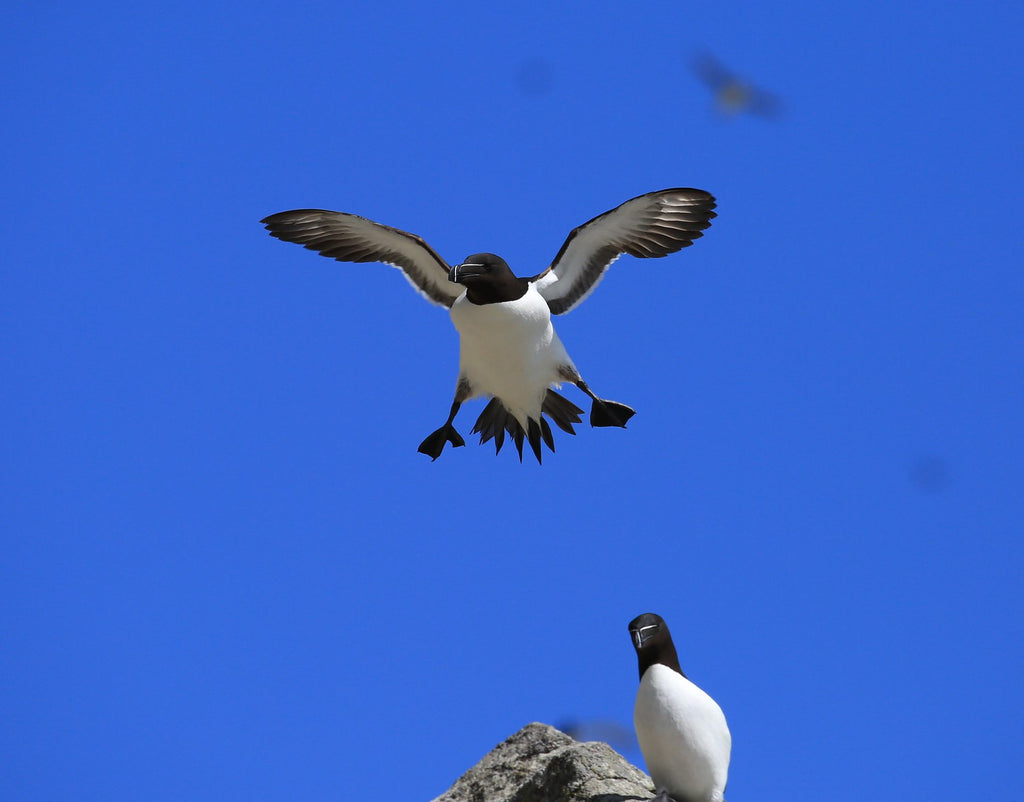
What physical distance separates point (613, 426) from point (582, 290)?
5.07 feet

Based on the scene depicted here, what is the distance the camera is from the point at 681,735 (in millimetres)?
10336

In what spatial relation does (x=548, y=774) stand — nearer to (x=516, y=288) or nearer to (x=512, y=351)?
(x=512, y=351)

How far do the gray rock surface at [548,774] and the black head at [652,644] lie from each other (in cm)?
77

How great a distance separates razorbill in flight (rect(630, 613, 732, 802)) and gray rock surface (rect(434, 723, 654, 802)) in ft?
0.98

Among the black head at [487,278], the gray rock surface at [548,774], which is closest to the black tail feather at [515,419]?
the black head at [487,278]

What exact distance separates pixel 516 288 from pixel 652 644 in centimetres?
455

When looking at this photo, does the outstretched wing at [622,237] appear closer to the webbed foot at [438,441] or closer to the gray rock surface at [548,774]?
the webbed foot at [438,441]

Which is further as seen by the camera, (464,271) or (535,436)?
(535,436)

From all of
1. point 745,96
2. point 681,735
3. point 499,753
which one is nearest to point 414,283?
point 745,96

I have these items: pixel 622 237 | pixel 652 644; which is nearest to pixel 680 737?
pixel 652 644

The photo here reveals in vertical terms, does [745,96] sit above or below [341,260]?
below

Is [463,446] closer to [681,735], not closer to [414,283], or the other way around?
[414,283]

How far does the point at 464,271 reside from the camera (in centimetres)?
1378

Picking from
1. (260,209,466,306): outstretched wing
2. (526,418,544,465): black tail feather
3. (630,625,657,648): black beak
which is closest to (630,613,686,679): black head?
(630,625,657,648): black beak
